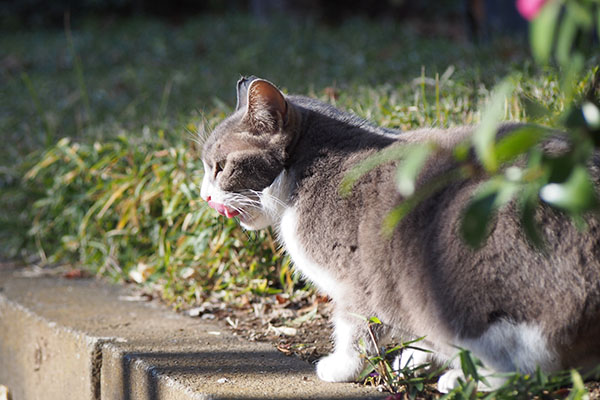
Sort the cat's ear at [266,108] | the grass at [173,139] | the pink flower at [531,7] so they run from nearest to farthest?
the pink flower at [531,7], the cat's ear at [266,108], the grass at [173,139]

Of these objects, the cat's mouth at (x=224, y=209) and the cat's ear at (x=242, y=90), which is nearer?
the cat's mouth at (x=224, y=209)

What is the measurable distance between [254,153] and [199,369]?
28.1 inches

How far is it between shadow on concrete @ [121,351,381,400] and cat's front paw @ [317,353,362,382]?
54mm

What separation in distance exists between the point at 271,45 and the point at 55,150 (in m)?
3.99

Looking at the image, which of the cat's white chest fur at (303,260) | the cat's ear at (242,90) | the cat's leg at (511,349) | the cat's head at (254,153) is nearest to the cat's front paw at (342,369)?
the cat's white chest fur at (303,260)

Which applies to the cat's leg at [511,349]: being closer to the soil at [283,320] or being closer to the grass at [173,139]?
the grass at [173,139]

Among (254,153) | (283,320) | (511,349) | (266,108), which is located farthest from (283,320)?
(511,349)

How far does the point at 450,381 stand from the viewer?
6.57ft

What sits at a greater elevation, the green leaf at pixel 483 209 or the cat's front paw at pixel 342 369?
the green leaf at pixel 483 209

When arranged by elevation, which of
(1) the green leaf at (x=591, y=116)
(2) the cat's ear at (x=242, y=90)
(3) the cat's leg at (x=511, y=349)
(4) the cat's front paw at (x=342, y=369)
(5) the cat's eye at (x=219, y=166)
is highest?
(2) the cat's ear at (x=242, y=90)

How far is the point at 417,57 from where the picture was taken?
6.06m

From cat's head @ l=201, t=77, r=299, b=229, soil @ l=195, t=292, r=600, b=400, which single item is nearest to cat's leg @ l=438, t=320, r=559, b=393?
soil @ l=195, t=292, r=600, b=400

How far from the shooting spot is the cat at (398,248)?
6.08 feet

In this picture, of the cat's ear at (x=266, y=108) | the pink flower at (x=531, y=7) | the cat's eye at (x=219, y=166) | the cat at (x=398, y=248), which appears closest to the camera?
the pink flower at (x=531, y=7)
